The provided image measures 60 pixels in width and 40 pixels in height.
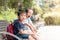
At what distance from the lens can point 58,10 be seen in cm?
791

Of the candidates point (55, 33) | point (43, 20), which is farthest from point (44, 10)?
point (55, 33)

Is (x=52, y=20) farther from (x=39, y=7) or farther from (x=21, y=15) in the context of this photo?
(x=21, y=15)

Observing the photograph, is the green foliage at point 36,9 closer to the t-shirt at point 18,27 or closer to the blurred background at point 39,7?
the blurred background at point 39,7

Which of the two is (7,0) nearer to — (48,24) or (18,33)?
(48,24)

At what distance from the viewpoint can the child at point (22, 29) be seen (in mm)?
4078

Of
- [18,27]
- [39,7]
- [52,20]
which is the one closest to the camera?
[18,27]

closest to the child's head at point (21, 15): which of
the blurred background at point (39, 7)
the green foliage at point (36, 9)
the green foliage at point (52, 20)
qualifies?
the blurred background at point (39, 7)

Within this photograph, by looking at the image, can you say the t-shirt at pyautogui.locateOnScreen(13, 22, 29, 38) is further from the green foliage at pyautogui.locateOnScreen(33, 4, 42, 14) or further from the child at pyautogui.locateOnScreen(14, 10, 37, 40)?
the green foliage at pyautogui.locateOnScreen(33, 4, 42, 14)

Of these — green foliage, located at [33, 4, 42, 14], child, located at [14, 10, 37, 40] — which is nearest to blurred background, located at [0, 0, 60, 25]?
green foliage, located at [33, 4, 42, 14]

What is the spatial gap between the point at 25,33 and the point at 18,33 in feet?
0.38

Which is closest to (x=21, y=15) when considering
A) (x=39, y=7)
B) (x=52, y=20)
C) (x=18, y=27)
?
(x=18, y=27)

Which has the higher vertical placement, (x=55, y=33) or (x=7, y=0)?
(x=7, y=0)

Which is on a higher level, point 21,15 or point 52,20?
point 21,15

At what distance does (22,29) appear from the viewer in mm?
4094
